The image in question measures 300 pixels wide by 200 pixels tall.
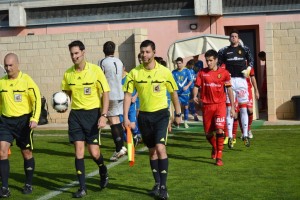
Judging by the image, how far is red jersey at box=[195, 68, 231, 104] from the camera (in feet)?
40.7

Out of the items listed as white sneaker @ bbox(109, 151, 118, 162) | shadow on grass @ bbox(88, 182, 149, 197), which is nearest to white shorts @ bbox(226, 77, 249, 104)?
white sneaker @ bbox(109, 151, 118, 162)

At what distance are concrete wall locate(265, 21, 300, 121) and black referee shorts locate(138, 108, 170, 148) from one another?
10716mm

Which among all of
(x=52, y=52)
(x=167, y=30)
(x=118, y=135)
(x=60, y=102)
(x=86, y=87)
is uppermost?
(x=167, y=30)

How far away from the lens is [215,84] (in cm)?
1245

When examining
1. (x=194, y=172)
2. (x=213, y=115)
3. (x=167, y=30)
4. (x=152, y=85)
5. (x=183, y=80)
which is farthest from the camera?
(x=167, y=30)

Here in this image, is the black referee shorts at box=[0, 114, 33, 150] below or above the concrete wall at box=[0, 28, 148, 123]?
below

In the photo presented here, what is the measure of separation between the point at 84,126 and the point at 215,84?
3427 mm

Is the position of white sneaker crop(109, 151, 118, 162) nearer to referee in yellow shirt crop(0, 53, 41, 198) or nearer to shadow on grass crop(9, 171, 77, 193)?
shadow on grass crop(9, 171, 77, 193)

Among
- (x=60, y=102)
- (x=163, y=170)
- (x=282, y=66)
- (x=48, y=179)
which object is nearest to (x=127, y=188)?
(x=163, y=170)

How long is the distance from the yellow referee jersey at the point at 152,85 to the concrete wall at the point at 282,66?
10685mm

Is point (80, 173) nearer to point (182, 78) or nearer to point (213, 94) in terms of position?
point (213, 94)

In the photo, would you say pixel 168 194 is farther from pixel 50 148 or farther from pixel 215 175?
pixel 50 148

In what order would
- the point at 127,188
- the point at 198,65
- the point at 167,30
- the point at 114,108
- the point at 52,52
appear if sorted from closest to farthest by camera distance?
the point at 127,188
the point at 114,108
the point at 52,52
the point at 198,65
the point at 167,30

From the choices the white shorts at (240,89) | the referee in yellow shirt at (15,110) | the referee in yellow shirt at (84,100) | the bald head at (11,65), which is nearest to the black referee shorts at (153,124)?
the referee in yellow shirt at (84,100)
